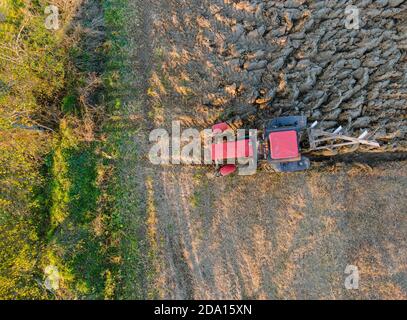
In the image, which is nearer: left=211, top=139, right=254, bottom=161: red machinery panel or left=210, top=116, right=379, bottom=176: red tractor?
left=210, top=116, right=379, bottom=176: red tractor

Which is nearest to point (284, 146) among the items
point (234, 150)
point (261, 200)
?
point (234, 150)

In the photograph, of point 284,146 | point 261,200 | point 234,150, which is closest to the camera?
point 284,146

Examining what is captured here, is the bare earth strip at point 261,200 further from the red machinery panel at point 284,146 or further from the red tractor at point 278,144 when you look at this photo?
the red machinery panel at point 284,146

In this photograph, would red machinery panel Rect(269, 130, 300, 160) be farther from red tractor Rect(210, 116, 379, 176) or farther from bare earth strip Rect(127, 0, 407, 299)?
bare earth strip Rect(127, 0, 407, 299)

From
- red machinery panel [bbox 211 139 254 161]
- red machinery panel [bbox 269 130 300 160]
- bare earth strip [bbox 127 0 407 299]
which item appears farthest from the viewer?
bare earth strip [bbox 127 0 407 299]

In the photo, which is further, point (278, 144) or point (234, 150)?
point (234, 150)

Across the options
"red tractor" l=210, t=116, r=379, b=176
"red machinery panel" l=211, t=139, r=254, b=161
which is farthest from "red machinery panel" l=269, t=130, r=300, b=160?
"red machinery panel" l=211, t=139, r=254, b=161

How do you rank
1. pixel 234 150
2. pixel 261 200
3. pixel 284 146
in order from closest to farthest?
pixel 284 146, pixel 234 150, pixel 261 200

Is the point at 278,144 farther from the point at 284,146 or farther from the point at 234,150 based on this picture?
the point at 234,150

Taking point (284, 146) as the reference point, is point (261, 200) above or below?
below
